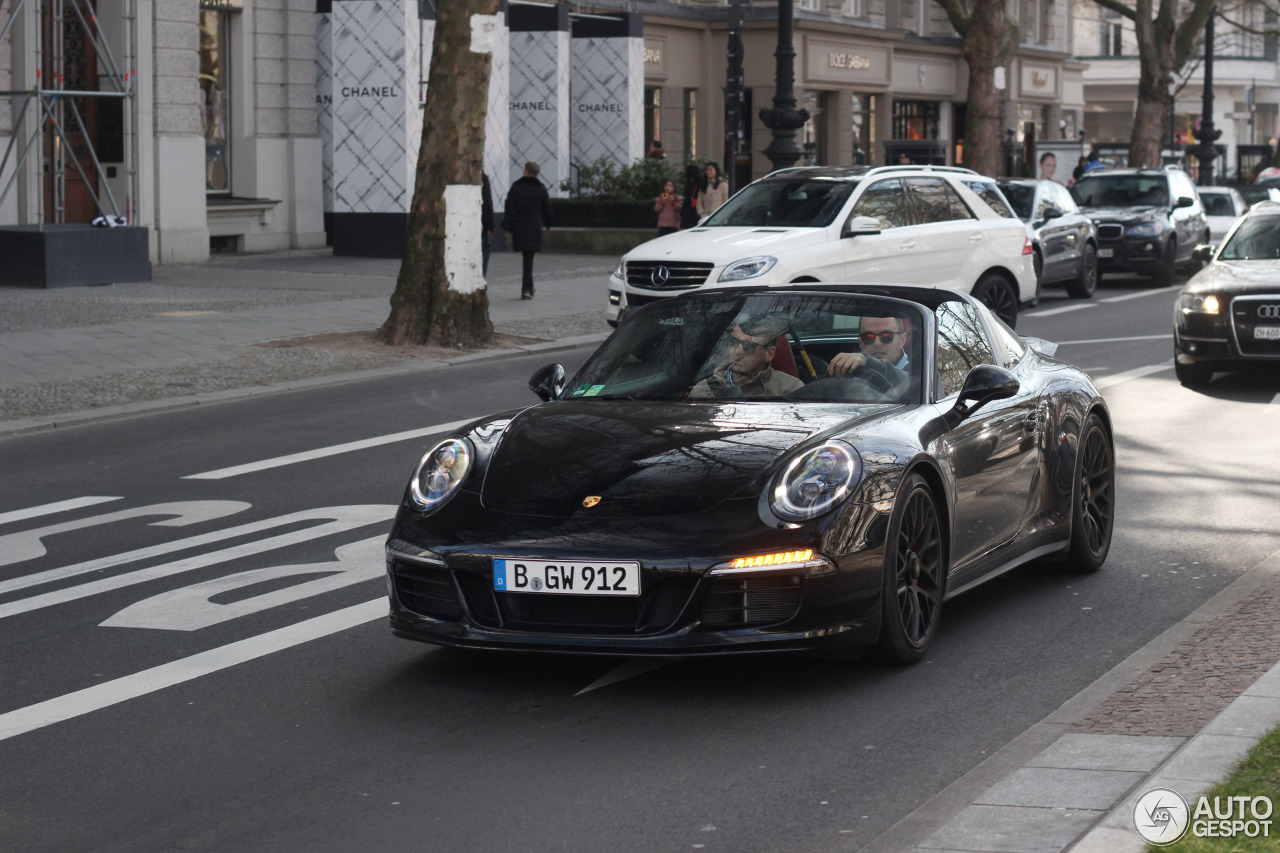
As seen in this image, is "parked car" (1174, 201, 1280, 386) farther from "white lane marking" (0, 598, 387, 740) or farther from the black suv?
the black suv

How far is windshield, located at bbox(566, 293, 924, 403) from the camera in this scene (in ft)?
22.5

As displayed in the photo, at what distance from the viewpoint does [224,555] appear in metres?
8.45

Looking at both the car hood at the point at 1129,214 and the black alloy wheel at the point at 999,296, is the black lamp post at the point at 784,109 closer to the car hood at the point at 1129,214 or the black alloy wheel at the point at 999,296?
the car hood at the point at 1129,214

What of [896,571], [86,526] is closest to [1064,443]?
[896,571]

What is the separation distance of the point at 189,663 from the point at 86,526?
3.05 meters

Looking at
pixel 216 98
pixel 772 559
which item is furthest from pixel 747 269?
pixel 216 98

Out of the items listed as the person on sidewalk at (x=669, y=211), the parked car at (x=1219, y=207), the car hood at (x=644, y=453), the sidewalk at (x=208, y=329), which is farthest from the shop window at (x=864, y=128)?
the car hood at (x=644, y=453)

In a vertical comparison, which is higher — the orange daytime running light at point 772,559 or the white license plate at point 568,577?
the orange daytime running light at point 772,559

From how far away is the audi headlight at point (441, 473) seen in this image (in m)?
6.25

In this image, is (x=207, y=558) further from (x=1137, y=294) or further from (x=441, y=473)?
(x=1137, y=294)

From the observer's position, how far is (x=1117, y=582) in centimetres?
780

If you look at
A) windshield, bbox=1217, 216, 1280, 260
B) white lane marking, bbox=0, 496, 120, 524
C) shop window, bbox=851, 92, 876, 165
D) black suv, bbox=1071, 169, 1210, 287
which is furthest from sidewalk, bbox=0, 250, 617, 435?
shop window, bbox=851, 92, 876, 165

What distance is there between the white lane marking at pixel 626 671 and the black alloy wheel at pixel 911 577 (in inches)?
29.8

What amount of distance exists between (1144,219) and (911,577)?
22270 mm
